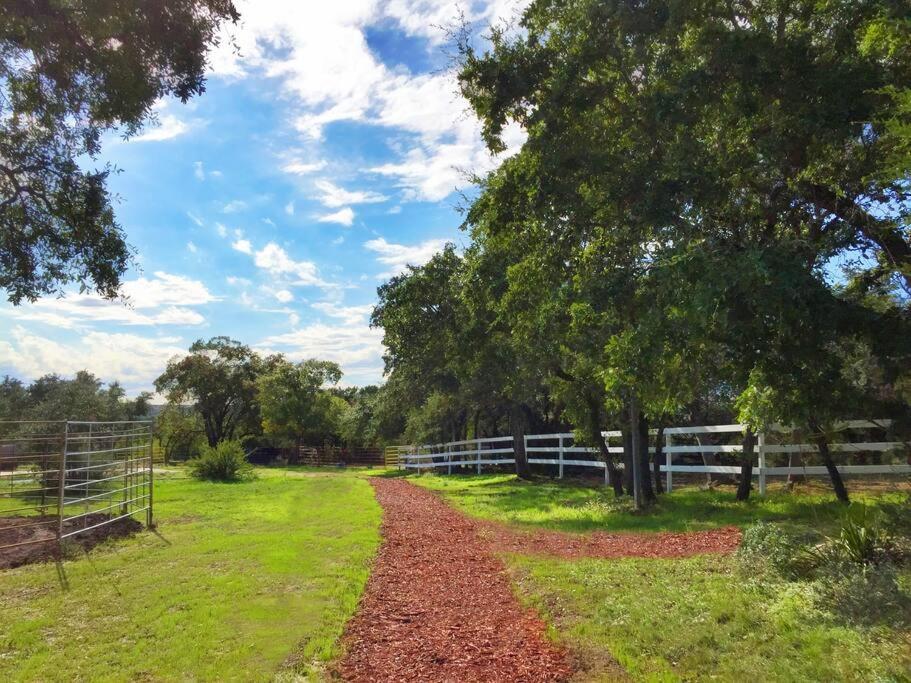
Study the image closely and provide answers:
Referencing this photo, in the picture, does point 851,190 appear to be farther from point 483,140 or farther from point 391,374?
point 391,374

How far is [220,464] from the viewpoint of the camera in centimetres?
2423

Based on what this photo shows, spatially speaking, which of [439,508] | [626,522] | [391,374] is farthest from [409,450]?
[626,522]

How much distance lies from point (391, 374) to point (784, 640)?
27.2m

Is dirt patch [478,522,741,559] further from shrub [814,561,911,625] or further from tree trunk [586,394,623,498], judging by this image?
tree trunk [586,394,623,498]

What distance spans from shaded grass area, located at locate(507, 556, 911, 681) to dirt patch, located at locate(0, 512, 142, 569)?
6.95 metres

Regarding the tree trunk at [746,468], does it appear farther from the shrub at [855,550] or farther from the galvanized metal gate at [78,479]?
the galvanized metal gate at [78,479]

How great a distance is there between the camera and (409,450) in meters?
37.5

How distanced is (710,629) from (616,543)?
461 centimetres

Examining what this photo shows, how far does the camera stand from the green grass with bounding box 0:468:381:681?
4758 mm

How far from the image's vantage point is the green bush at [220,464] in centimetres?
2420

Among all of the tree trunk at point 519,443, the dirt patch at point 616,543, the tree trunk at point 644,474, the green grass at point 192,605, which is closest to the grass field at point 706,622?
the dirt patch at point 616,543

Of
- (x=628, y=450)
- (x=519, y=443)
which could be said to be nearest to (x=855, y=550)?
(x=628, y=450)

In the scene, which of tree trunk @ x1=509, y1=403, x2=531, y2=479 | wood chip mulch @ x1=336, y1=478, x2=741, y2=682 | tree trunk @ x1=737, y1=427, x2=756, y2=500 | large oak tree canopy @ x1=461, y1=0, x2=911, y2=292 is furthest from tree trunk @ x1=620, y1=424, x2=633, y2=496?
tree trunk @ x1=509, y1=403, x2=531, y2=479

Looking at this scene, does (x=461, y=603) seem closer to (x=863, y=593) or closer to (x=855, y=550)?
(x=863, y=593)
